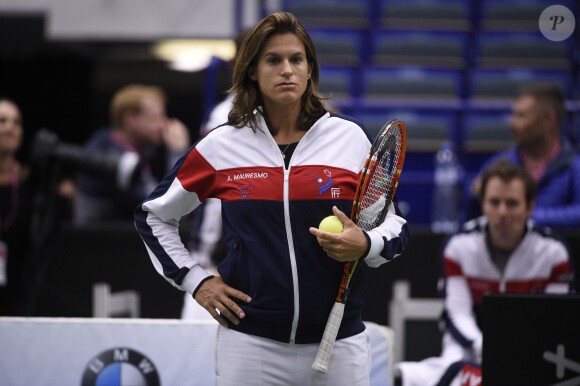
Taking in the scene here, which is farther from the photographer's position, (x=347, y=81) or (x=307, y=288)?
(x=347, y=81)

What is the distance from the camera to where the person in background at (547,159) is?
18.5 feet

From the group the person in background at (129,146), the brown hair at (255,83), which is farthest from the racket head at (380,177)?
the person in background at (129,146)

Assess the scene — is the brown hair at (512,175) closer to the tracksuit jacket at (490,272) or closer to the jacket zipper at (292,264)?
the tracksuit jacket at (490,272)

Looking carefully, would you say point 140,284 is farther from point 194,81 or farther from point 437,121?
point 194,81

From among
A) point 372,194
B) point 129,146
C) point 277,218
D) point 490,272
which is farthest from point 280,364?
point 129,146

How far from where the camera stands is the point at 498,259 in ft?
15.9

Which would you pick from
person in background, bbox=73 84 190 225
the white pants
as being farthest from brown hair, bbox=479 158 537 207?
person in background, bbox=73 84 190 225

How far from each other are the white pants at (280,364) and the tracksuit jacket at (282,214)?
0.10 feet

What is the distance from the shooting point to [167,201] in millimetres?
3041

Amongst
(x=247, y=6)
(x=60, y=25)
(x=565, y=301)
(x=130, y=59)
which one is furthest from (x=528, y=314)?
(x=130, y=59)

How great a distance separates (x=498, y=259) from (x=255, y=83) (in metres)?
2.20

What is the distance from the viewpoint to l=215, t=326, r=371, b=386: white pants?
2.80m

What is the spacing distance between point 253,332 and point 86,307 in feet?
12.0

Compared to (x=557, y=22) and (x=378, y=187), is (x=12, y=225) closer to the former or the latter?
(x=378, y=187)
